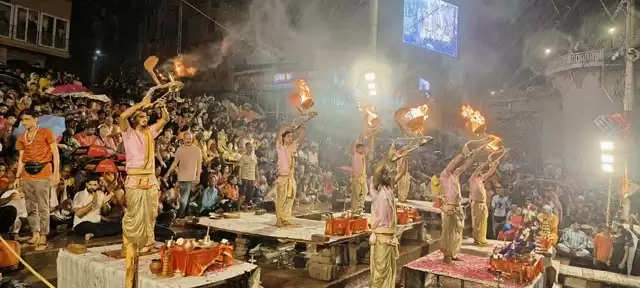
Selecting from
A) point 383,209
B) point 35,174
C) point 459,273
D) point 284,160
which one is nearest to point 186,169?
point 284,160

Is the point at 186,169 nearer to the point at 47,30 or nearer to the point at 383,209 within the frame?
the point at 383,209

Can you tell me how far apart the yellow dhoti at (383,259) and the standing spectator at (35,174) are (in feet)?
16.8

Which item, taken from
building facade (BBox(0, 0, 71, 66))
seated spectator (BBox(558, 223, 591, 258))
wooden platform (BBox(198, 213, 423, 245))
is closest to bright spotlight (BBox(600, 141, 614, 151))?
seated spectator (BBox(558, 223, 591, 258))

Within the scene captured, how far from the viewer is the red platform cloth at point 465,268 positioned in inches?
256

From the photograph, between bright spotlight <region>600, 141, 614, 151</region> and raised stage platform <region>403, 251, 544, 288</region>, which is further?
bright spotlight <region>600, 141, 614, 151</region>

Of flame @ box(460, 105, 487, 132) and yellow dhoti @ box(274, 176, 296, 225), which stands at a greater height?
flame @ box(460, 105, 487, 132)

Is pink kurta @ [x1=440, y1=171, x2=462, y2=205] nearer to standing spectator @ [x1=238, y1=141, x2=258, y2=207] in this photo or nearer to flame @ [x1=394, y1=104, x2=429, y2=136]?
flame @ [x1=394, y1=104, x2=429, y2=136]

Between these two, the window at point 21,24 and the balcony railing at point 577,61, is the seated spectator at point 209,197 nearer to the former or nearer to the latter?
the window at point 21,24

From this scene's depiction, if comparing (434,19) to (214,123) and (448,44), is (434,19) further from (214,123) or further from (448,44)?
(214,123)

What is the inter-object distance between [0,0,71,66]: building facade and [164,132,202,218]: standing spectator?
15.9 m

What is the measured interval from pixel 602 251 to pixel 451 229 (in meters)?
4.52

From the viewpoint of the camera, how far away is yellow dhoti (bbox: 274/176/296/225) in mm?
8922

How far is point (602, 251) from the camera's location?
9.38 metres

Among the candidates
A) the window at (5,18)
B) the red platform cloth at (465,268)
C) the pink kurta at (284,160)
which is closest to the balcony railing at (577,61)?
the red platform cloth at (465,268)
